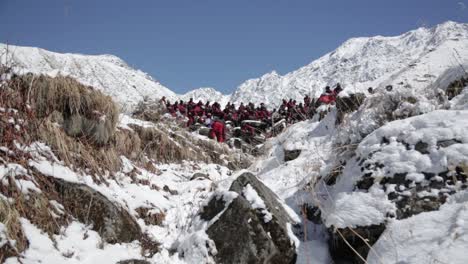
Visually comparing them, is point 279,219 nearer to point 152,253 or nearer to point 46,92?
point 152,253

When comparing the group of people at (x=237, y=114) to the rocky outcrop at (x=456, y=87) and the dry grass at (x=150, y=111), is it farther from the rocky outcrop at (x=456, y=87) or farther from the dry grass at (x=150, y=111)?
the rocky outcrop at (x=456, y=87)

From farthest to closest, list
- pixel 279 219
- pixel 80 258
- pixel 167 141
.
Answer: pixel 167 141, pixel 279 219, pixel 80 258

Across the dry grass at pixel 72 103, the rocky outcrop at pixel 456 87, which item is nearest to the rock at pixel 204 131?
the dry grass at pixel 72 103

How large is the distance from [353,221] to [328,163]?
4.14 ft

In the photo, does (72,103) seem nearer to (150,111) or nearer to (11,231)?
(11,231)

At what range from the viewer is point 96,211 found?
3369mm

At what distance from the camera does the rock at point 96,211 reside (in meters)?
3.29

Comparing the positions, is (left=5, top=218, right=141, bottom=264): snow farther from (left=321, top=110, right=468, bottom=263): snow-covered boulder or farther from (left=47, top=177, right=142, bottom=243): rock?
(left=321, top=110, right=468, bottom=263): snow-covered boulder

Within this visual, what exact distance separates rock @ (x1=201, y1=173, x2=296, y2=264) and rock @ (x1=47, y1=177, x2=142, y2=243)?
30.1 inches

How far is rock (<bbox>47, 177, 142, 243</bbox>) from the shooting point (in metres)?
3.29

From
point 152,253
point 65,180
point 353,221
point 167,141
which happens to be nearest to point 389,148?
point 353,221

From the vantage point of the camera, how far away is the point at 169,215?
13.4 feet

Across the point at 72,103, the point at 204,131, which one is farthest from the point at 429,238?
the point at 204,131

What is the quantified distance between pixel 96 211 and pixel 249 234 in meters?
1.37
